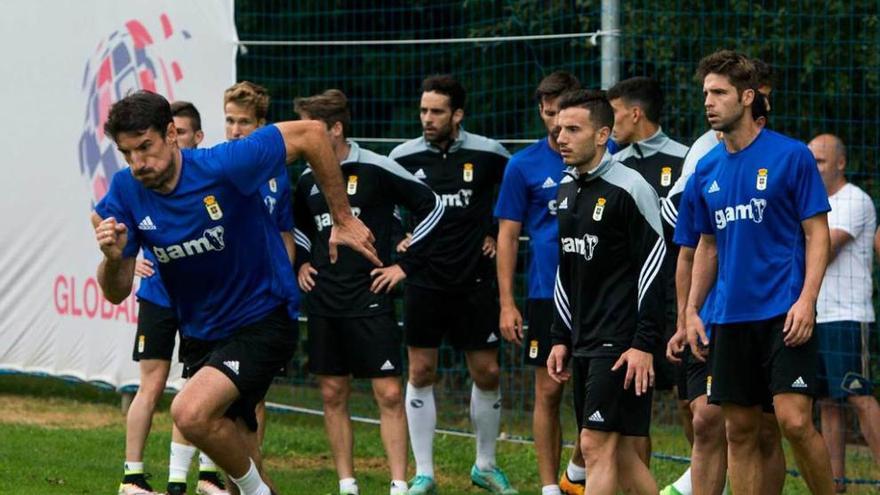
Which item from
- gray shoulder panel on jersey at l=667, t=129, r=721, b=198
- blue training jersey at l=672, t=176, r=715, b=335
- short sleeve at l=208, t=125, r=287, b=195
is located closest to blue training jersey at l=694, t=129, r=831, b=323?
blue training jersey at l=672, t=176, r=715, b=335

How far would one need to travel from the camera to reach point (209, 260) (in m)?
7.46

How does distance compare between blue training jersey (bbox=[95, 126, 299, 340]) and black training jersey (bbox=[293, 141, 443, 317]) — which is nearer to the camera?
blue training jersey (bbox=[95, 126, 299, 340])

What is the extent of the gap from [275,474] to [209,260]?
312 cm

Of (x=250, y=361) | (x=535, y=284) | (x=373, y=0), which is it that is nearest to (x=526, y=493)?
(x=535, y=284)

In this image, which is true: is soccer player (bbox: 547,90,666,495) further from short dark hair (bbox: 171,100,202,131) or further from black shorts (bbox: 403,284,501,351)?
short dark hair (bbox: 171,100,202,131)

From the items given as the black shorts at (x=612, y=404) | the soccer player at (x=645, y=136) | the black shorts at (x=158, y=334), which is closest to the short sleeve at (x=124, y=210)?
the black shorts at (x=158, y=334)

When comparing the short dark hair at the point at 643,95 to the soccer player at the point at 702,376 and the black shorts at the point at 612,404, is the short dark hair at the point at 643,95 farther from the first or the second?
the black shorts at the point at 612,404

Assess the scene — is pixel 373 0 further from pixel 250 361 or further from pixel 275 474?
pixel 250 361

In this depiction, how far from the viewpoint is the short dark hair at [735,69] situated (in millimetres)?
7152

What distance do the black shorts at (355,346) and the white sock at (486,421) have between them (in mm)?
820

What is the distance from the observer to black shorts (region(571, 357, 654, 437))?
7.25m

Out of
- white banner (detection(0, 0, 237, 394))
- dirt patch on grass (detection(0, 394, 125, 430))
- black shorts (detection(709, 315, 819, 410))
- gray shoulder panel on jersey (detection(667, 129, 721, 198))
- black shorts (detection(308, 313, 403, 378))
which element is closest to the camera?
black shorts (detection(709, 315, 819, 410))

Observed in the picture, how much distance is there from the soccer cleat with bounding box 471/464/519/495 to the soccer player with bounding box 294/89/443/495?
0.74 m

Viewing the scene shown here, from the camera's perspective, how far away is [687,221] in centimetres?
759
